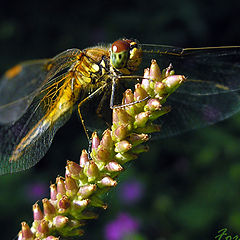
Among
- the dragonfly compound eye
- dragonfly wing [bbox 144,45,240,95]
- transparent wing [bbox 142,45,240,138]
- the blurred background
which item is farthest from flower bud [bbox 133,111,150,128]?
the blurred background

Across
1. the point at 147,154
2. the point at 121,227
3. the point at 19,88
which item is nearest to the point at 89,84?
the point at 19,88

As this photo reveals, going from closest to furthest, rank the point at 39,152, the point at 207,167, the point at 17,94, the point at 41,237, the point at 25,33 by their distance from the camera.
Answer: the point at 41,237 < the point at 39,152 < the point at 17,94 < the point at 207,167 < the point at 25,33

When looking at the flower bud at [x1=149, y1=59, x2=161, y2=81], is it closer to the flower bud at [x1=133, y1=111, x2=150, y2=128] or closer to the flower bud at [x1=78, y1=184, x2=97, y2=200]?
the flower bud at [x1=133, y1=111, x2=150, y2=128]

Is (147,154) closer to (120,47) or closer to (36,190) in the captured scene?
(36,190)

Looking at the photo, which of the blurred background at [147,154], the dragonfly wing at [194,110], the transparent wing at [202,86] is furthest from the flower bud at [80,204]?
the blurred background at [147,154]

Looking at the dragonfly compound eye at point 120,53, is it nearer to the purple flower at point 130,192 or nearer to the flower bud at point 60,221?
the flower bud at point 60,221

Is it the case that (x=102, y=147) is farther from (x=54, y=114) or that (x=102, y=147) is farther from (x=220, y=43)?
(x=220, y=43)

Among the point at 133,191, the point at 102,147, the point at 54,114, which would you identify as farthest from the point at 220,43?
the point at 102,147
